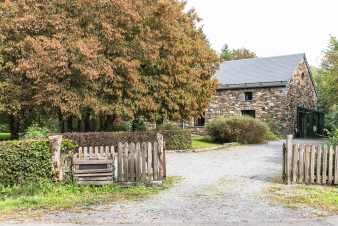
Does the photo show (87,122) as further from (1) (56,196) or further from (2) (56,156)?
(1) (56,196)

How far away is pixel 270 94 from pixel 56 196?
28.6m

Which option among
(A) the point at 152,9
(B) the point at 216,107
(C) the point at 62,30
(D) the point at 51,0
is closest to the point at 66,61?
(C) the point at 62,30

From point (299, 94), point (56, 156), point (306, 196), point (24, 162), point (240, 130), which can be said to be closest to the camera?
point (306, 196)

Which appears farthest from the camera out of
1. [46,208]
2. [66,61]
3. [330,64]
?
[330,64]

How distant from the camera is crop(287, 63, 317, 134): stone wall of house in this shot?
121ft

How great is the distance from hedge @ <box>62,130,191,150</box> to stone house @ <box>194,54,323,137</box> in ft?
45.4

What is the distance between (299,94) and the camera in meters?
39.2

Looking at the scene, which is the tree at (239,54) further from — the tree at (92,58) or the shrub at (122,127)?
the tree at (92,58)

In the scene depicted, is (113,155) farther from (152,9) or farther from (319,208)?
(152,9)

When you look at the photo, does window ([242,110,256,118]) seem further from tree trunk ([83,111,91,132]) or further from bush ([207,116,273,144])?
tree trunk ([83,111,91,132])

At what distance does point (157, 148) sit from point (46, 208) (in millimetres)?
3474

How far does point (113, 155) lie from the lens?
11.1 metres

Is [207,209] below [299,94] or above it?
below

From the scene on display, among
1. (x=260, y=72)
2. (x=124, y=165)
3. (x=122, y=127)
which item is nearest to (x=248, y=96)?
(x=260, y=72)
